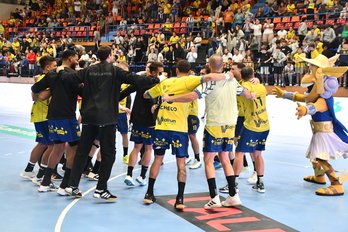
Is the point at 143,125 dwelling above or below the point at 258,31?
below

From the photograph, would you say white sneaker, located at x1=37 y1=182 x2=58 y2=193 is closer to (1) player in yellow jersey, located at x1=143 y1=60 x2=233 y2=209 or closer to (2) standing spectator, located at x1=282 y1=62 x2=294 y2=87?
(1) player in yellow jersey, located at x1=143 y1=60 x2=233 y2=209

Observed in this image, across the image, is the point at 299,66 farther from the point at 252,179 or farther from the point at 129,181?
the point at 129,181

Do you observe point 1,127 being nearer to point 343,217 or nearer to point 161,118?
point 161,118

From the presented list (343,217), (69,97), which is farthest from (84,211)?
(343,217)

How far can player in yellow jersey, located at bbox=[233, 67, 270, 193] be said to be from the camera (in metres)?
6.43

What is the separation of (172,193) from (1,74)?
23.6 metres

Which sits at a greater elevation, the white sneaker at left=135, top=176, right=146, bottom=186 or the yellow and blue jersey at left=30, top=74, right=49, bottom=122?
the yellow and blue jersey at left=30, top=74, right=49, bottom=122

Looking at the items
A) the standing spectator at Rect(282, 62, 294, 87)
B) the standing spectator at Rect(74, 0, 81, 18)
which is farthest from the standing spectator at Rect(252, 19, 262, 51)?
the standing spectator at Rect(74, 0, 81, 18)

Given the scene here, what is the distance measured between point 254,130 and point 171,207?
167 centimetres

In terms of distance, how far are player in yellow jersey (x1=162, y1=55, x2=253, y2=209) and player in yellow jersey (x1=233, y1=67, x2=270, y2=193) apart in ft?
2.18

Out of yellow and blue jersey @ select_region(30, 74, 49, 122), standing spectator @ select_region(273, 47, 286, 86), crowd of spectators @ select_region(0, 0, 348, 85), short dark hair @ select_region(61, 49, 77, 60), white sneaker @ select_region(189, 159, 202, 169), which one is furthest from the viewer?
crowd of spectators @ select_region(0, 0, 348, 85)

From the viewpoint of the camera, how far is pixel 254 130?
645 cm

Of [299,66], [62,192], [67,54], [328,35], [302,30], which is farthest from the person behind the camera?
[302,30]

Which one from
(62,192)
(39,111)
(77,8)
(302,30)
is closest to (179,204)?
(62,192)
